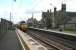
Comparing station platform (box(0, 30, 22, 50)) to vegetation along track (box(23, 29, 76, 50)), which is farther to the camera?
vegetation along track (box(23, 29, 76, 50))

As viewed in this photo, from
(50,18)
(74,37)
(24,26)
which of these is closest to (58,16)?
(50,18)

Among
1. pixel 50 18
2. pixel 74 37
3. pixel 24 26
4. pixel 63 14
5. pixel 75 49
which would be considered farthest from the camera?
pixel 50 18

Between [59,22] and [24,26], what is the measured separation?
48316 mm

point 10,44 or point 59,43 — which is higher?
point 10,44

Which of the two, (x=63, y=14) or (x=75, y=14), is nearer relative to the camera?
(x=63, y=14)

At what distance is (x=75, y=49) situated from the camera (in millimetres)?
24469

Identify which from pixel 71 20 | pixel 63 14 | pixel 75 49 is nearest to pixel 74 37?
pixel 75 49

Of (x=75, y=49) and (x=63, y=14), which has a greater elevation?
(x=63, y=14)

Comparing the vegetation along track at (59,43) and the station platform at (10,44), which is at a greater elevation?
the station platform at (10,44)

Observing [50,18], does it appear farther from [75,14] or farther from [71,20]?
[75,14]

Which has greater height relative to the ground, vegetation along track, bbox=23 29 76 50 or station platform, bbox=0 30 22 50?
station platform, bbox=0 30 22 50

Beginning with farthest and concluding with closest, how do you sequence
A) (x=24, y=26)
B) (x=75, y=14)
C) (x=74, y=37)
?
(x=75, y=14)
(x=24, y=26)
(x=74, y=37)

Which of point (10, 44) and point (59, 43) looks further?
point (59, 43)

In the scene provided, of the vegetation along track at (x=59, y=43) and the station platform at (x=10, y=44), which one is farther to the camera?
the vegetation along track at (x=59, y=43)
